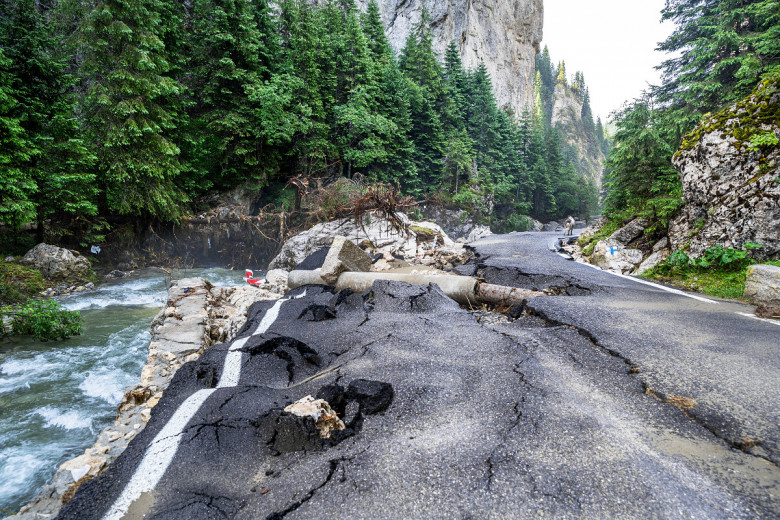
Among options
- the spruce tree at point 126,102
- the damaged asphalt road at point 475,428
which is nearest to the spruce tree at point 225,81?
the spruce tree at point 126,102

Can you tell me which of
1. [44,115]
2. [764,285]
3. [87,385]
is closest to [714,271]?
[764,285]

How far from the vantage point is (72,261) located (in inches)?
446

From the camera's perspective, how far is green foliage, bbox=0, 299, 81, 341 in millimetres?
6684

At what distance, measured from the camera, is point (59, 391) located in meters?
4.94

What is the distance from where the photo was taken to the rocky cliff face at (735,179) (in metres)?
6.56

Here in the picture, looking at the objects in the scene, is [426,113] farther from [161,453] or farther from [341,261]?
[161,453]

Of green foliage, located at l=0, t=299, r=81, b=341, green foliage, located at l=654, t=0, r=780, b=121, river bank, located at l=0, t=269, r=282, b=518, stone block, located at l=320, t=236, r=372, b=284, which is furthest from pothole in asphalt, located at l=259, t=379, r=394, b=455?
green foliage, located at l=654, t=0, r=780, b=121

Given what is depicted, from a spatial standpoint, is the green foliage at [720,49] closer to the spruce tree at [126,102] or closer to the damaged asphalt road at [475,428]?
the damaged asphalt road at [475,428]

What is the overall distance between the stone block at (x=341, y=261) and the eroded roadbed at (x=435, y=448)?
3.26 metres

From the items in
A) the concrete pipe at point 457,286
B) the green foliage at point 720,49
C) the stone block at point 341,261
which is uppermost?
the green foliage at point 720,49

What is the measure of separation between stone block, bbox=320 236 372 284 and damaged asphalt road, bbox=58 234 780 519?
270 cm

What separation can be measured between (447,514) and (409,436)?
671mm

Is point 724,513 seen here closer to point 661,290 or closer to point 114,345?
point 661,290

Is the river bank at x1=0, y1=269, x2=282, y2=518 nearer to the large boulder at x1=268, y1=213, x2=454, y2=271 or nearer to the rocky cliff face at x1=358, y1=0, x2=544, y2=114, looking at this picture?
the large boulder at x1=268, y1=213, x2=454, y2=271
